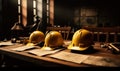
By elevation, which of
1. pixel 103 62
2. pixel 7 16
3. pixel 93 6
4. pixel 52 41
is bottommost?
pixel 103 62

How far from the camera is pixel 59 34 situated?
2072 mm

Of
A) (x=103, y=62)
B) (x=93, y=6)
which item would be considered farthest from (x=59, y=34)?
(x=93, y=6)

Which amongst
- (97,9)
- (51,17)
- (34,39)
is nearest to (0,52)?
(34,39)

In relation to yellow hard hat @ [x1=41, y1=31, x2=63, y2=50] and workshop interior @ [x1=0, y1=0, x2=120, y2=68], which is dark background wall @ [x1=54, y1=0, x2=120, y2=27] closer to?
workshop interior @ [x1=0, y1=0, x2=120, y2=68]

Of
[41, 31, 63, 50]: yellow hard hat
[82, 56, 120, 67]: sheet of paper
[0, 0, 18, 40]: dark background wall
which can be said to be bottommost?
[82, 56, 120, 67]: sheet of paper

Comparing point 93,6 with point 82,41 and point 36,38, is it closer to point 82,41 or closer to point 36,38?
point 36,38

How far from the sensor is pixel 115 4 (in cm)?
951

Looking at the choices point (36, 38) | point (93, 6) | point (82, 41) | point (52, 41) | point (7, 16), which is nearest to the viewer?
point (82, 41)

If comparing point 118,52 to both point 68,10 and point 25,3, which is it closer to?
point 25,3

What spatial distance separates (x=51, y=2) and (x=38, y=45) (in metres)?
7.93

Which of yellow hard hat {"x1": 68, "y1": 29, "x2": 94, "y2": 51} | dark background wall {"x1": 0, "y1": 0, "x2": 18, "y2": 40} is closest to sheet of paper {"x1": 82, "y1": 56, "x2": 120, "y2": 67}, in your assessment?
yellow hard hat {"x1": 68, "y1": 29, "x2": 94, "y2": 51}

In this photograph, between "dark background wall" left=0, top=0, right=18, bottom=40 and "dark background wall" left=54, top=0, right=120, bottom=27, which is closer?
"dark background wall" left=0, top=0, right=18, bottom=40

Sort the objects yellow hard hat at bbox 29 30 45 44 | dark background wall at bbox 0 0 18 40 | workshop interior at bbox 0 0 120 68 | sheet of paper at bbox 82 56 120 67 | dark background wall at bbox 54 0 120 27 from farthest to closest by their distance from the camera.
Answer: dark background wall at bbox 54 0 120 27, dark background wall at bbox 0 0 18 40, yellow hard hat at bbox 29 30 45 44, workshop interior at bbox 0 0 120 68, sheet of paper at bbox 82 56 120 67

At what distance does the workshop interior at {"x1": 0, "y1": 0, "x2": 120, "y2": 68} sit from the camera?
5.03 feet
